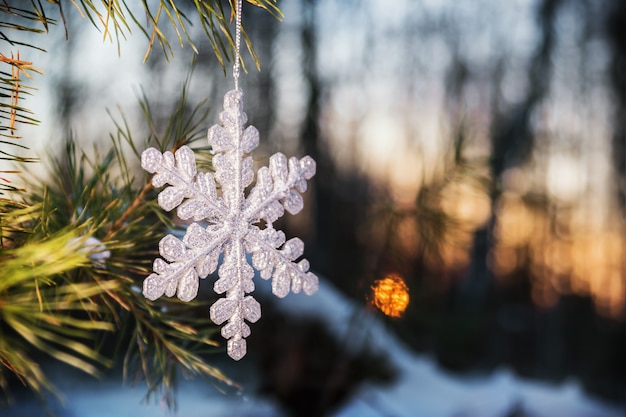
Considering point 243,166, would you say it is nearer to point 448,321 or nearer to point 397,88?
point 448,321

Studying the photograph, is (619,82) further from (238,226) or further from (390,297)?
(238,226)

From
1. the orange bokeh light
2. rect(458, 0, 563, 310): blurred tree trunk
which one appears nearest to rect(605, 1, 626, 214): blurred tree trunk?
rect(458, 0, 563, 310): blurred tree trunk

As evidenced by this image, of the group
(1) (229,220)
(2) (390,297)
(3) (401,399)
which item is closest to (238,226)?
(1) (229,220)

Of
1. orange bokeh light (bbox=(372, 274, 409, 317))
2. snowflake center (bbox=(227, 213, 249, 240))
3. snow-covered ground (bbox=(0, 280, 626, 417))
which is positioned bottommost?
snow-covered ground (bbox=(0, 280, 626, 417))

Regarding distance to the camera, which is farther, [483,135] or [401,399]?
[483,135]

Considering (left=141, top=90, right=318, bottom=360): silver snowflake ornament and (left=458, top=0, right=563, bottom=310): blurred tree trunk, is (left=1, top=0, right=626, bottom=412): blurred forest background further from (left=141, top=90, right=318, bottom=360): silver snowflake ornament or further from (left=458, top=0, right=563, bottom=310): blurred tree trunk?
(left=141, top=90, right=318, bottom=360): silver snowflake ornament

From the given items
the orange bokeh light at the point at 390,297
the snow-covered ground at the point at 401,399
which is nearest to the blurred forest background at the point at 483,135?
the snow-covered ground at the point at 401,399

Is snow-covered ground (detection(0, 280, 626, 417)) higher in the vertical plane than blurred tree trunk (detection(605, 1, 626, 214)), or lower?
lower
